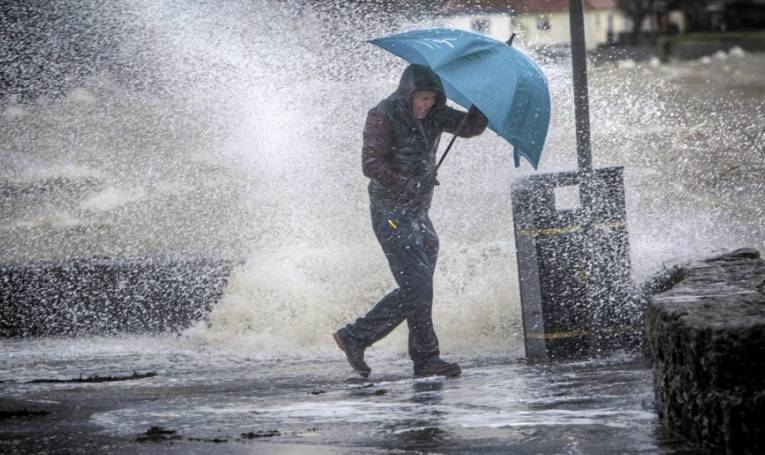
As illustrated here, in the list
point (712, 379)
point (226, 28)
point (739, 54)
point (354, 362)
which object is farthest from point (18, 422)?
point (739, 54)

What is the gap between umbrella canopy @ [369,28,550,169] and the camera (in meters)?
6.93

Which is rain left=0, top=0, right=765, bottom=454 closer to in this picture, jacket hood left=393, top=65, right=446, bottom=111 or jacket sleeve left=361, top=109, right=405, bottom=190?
jacket sleeve left=361, top=109, right=405, bottom=190

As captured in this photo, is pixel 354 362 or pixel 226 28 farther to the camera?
pixel 226 28

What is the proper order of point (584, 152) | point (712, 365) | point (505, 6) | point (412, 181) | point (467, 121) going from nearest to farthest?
point (712, 365), point (412, 181), point (467, 121), point (584, 152), point (505, 6)

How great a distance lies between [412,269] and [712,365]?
9.40 feet

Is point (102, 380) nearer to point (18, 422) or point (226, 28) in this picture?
point (18, 422)

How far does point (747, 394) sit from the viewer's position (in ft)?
14.5

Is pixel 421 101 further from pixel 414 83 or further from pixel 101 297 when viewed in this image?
pixel 101 297

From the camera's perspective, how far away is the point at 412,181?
281 inches

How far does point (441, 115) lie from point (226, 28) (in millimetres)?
12340

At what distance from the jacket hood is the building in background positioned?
63cm

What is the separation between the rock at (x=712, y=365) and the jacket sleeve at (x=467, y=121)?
2.21m

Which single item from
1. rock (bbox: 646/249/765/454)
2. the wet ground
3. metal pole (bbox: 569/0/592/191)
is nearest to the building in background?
metal pole (bbox: 569/0/592/191)

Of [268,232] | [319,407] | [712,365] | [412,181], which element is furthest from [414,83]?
[268,232]
